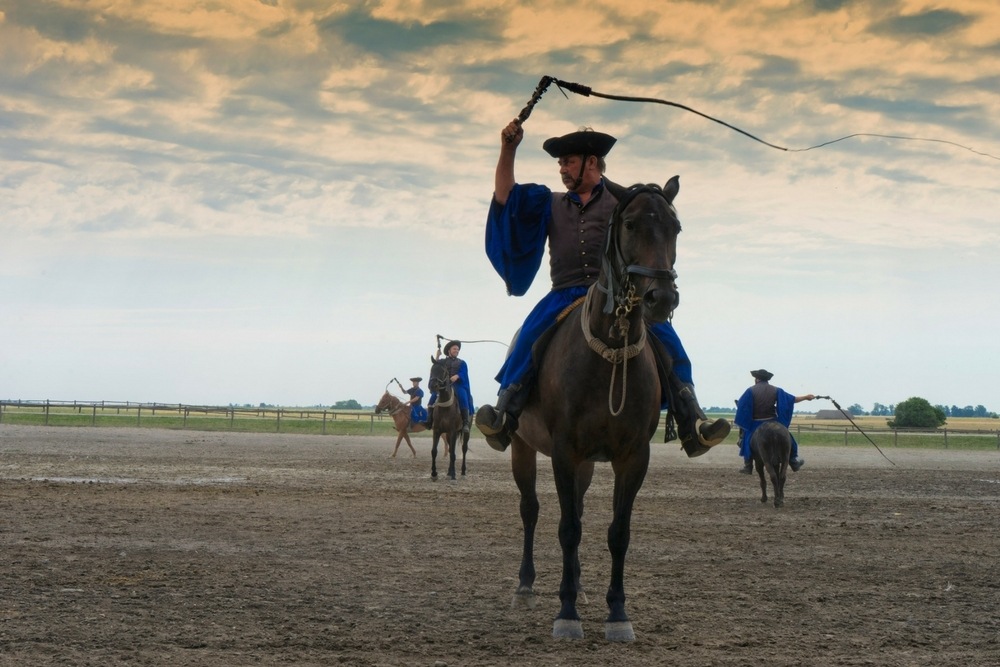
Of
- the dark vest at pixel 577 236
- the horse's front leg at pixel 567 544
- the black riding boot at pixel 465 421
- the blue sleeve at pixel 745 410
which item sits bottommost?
the horse's front leg at pixel 567 544

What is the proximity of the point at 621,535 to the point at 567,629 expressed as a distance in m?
0.73

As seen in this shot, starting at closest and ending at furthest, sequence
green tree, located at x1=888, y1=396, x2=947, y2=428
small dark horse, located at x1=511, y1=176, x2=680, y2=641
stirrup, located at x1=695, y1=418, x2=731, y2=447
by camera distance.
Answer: small dark horse, located at x1=511, y1=176, x2=680, y2=641, stirrup, located at x1=695, y1=418, x2=731, y2=447, green tree, located at x1=888, y1=396, x2=947, y2=428

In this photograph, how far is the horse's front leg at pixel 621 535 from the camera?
22.6 feet

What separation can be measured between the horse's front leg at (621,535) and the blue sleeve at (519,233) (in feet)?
6.03

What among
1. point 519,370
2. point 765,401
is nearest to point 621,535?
point 519,370

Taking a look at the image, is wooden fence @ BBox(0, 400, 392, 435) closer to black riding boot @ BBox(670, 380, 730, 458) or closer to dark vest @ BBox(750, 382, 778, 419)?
dark vest @ BBox(750, 382, 778, 419)

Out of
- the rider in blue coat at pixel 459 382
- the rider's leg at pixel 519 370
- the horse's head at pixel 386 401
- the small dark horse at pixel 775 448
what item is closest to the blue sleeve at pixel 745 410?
the small dark horse at pixel 775 448

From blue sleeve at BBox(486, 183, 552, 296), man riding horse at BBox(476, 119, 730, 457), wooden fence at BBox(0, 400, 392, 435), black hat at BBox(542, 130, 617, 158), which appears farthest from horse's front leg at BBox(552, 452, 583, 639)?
wooden fence at BBox(0, 400, 392, 435)

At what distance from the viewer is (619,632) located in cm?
686

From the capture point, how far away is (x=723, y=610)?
25.5 ft

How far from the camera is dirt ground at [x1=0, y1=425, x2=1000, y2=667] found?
6418 mm

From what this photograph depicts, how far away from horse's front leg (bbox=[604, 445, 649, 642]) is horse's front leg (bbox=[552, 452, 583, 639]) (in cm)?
24

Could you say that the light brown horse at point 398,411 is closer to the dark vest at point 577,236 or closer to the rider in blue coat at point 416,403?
the rider in blue coat at point 416,403

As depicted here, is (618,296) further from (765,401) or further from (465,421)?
(465,421)
